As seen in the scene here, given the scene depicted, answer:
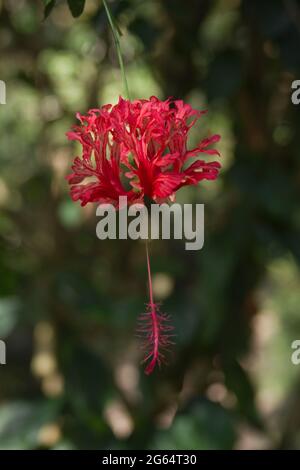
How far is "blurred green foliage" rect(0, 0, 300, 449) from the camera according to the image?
203 cm

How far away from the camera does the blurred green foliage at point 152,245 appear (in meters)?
2.03

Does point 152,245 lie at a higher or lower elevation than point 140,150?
lower

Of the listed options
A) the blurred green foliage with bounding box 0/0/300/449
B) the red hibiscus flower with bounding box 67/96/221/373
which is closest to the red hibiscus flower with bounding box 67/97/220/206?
the red hibiscus flower with bounding box 67/96/221/373

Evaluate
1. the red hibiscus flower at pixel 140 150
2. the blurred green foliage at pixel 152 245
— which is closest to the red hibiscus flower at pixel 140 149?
the red hibiscus flower at pixel 140 150

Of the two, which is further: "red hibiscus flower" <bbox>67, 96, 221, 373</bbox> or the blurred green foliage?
the blurred green foliage

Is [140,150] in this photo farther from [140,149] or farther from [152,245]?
[152,245]

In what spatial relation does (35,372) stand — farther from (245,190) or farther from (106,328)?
(245,190)

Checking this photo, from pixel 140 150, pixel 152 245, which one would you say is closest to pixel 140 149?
pixel 140 150

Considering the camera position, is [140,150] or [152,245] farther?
[152,245]

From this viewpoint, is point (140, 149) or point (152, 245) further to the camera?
point (152, 245)

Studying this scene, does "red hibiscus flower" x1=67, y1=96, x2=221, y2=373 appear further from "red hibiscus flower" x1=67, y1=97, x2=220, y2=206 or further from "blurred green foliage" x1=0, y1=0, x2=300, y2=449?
"blurred green foliage" x1=0, y1=0, x2=300, y2=449

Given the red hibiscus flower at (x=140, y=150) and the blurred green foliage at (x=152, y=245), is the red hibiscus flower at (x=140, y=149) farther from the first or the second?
the blurred green foliage at (x=152, y=245)

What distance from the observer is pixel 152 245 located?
2.57 metres
